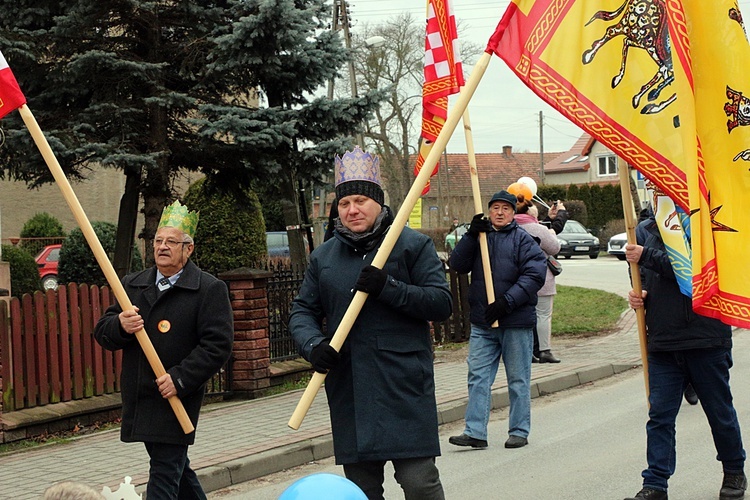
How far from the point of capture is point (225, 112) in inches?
490

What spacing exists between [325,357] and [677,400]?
102 inches

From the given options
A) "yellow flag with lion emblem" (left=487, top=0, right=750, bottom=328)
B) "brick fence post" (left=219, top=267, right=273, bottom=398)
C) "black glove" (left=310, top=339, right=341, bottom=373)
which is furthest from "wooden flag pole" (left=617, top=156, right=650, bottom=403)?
"brick fence post" (left=219, top=267, right=273, bottom=398)

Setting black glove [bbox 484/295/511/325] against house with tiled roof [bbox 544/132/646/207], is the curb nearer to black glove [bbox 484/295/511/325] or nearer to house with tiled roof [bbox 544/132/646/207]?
black glove [bbox 484/295/511/325]

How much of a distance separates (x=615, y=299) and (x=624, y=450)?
510 inches

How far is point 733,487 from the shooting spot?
600 centimetres

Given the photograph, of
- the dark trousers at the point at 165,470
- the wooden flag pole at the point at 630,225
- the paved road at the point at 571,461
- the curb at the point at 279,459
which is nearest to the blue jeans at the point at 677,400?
the wooden flag pole at the point at 630,225

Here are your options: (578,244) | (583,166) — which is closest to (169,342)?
(578,244)

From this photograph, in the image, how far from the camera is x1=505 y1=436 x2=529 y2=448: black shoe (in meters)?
8.05

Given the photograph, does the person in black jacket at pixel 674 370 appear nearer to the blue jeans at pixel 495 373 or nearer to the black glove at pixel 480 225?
the black glove at pixel 480 225

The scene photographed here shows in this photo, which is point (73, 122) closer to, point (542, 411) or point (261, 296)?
point (261, 296)

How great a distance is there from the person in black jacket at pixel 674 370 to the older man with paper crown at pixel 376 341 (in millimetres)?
1809

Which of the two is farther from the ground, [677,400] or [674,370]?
[674,370]

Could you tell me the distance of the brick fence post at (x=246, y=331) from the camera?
10648 mm

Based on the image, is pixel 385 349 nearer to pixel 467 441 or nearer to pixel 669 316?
pixel 669 316
